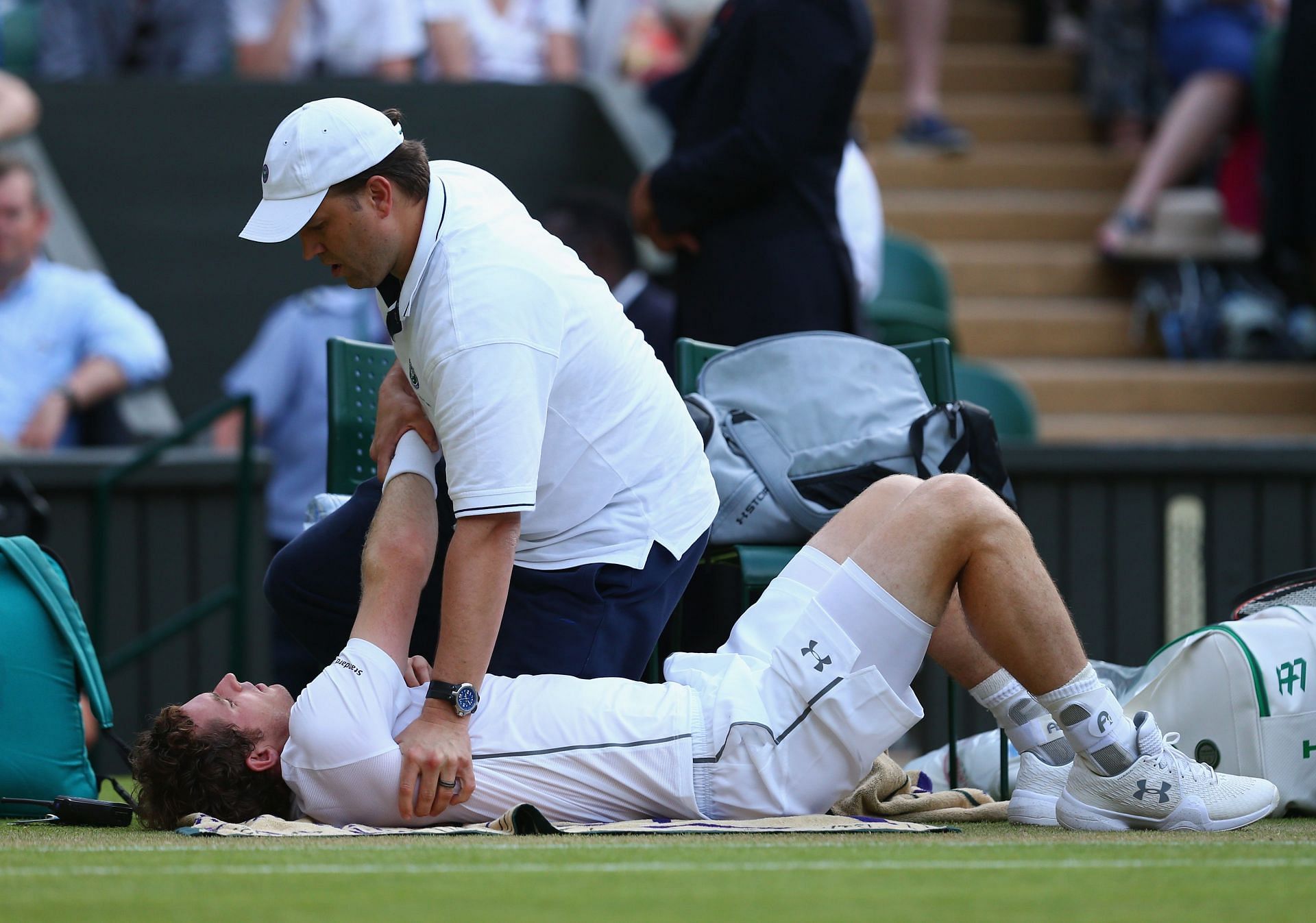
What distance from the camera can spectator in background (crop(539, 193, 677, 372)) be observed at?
21.6ft

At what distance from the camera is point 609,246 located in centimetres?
666

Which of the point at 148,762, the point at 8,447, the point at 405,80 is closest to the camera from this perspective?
the point at 148,762

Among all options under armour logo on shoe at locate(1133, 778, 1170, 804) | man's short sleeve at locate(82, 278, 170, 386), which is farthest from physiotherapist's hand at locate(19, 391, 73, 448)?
under armour logo on shoe at locate(1133, 778, 1170, 804)

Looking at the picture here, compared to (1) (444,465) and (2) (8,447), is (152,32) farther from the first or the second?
(1) (444,465)

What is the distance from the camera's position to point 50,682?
14.4 ft

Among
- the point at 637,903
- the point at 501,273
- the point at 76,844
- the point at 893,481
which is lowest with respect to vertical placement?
the point at 76,844

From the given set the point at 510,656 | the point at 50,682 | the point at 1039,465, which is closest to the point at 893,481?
the point at 510,656

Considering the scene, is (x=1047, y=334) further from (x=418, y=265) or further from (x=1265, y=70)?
(x=418, y=265)

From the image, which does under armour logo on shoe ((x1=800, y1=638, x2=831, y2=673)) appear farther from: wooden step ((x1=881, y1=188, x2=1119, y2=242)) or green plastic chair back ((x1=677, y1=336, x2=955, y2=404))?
wooden step ((x1=881, y1=188, x2=1119, y2=242))

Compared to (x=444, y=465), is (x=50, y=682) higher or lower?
lower

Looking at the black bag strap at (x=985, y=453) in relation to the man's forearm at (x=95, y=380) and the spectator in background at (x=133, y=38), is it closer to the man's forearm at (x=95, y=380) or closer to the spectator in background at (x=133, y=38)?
the man's forearm at (x=95, y=380)

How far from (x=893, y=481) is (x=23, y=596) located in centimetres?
188

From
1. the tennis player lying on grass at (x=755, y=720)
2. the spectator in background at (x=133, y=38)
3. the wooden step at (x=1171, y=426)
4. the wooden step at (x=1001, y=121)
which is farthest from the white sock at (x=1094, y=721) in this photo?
the wooden step at (x=1001, y=121)

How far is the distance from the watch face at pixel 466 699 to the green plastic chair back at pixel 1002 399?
383cm
